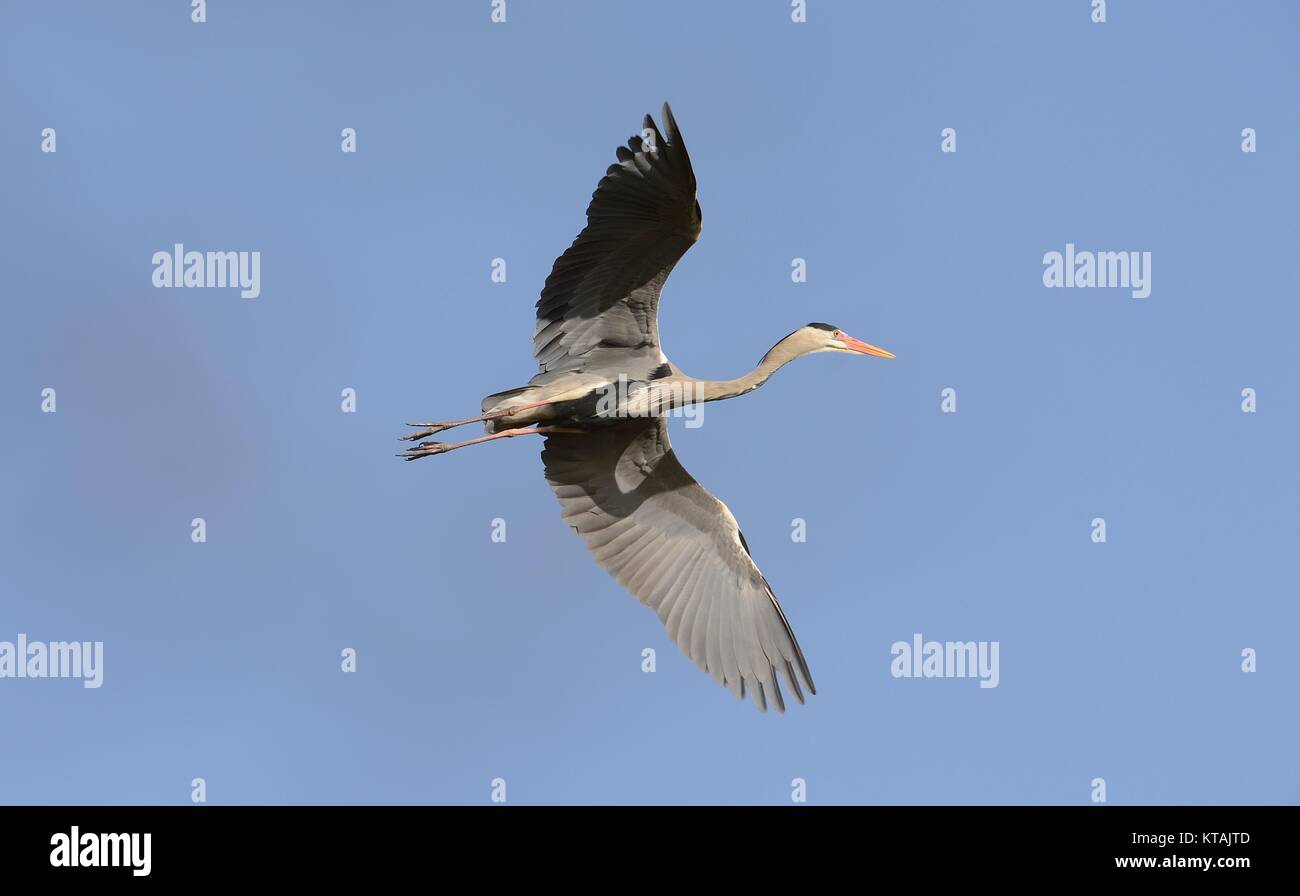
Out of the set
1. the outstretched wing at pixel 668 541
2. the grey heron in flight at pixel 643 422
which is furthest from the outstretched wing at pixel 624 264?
the outstretched wing at pixel 668 541

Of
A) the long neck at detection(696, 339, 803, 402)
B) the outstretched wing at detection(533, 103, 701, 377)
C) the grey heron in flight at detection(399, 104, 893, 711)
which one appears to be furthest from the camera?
the long neck at detection(696, 339, 803, 402)

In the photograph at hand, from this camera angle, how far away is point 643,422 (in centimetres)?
1238

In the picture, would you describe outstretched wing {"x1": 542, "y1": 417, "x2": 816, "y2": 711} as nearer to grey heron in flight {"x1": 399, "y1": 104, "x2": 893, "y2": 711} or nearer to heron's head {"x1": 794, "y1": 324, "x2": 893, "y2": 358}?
grey heron in flight {"x1": 399, "y1": 104, "x2": 893, "y2": 711}

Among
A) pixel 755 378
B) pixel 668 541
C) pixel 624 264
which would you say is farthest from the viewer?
pixel 668 541

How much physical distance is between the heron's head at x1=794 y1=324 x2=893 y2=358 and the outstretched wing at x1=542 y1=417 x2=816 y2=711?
141 centimetres

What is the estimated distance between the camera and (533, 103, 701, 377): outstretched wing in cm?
1082

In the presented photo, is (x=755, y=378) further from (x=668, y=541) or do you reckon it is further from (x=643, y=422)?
(x=668, y=541)

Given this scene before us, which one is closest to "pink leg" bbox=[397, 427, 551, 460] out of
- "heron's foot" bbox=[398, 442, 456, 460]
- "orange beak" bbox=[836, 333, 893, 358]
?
"heron's foot" bbox=[398, 442, 456, 460]

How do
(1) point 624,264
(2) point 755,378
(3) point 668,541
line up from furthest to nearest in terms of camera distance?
(3) point 668,541 → (2) point 755,378 → (1) point 624,264

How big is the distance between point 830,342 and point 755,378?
1036mm

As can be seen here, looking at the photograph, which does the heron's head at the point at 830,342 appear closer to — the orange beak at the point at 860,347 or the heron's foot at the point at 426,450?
the orange beak at the point at 860,347

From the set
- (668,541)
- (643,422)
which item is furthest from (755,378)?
(668,541)

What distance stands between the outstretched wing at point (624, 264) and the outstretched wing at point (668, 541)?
77 centimetres
